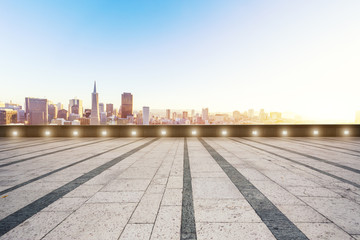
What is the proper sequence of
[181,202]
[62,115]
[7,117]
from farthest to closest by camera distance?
[62,115]
[7,117]
[181,202]

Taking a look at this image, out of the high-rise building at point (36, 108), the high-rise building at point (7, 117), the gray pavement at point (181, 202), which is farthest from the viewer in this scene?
the high-rise building at point (36, 108)

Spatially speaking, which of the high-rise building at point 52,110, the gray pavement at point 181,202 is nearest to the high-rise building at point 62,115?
the high-rise building at point 52,110

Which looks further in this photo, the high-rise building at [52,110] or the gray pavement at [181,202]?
the high-rise building at [52,110]

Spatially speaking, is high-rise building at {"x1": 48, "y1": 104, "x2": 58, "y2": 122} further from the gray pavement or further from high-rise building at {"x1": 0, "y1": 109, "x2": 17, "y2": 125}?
the gray pavement

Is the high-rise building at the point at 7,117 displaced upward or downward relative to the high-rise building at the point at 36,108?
downward

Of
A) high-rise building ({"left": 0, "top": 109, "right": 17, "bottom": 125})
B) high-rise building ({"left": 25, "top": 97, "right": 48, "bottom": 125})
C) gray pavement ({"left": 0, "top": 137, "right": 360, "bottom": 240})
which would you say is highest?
high-rise building ({"left": 25, "top": 97, "right": 48, "bottom": 125})

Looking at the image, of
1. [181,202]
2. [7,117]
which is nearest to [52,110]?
[7,117]

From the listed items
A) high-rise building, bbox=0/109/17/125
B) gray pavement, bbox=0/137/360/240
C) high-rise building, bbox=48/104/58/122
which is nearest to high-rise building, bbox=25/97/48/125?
high-rise building, bbox=48/104/58/122

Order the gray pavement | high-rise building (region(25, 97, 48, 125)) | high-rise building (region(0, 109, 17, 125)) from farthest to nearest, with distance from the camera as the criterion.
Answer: high-rise building (region(25, 97, 48, 125)), high-rise building (region(0, 109, 17, 125)), the gray pavement

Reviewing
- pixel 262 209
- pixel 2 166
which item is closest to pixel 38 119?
pixel 2 166

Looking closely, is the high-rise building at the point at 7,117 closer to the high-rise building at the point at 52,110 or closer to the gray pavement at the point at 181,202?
the high-rise building at the point at 52,110

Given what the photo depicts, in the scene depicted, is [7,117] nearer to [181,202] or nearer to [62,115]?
[62,115]

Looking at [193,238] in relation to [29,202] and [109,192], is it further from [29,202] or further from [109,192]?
[29,202]

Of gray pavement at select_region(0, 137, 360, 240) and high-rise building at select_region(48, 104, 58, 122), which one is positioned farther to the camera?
high-rise building at select_region(48, 104, 58, 122)
